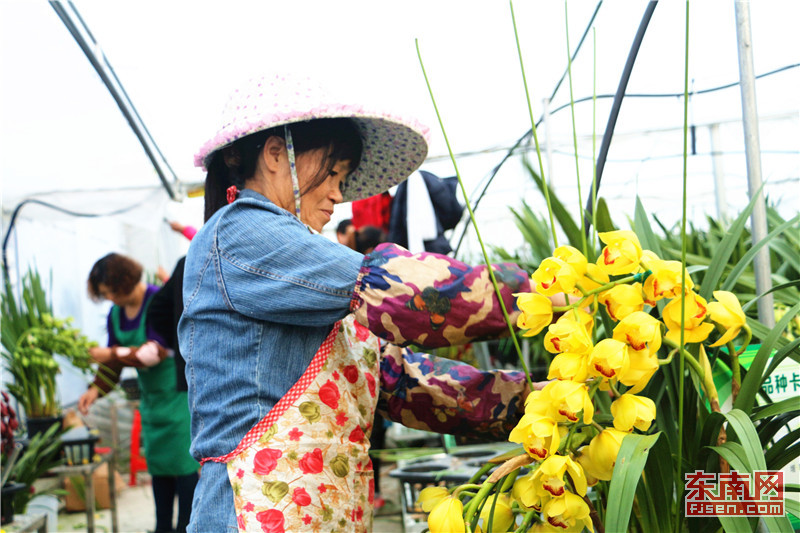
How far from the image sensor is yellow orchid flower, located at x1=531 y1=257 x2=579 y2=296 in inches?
22.0

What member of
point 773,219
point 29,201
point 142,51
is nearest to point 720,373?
point 773,219

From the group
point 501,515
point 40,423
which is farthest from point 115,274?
point 501,515

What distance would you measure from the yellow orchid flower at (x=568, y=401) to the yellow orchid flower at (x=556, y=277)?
0.08 meters

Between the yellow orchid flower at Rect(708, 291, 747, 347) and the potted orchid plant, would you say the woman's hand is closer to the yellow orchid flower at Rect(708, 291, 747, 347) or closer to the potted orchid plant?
the potted orchid plant

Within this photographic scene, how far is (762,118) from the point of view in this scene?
6.04m

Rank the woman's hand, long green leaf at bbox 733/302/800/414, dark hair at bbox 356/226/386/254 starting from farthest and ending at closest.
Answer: the woman's hand → dark hair at bbox 356/226/386/254 → long green leaf at bbox 733/302/800/414

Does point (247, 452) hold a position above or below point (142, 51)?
below

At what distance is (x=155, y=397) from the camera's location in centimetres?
327

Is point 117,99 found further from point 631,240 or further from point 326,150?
point 631,240

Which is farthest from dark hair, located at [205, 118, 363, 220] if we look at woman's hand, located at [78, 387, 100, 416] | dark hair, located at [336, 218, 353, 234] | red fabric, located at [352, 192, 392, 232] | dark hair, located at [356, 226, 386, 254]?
woman's hand, located at [78, 387, 100, 416]

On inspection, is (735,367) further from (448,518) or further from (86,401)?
(86,401)

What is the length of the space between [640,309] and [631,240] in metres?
0.06

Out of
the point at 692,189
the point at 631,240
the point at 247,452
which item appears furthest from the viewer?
the point at 692,189

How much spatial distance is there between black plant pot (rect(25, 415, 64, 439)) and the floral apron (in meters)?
3.15
